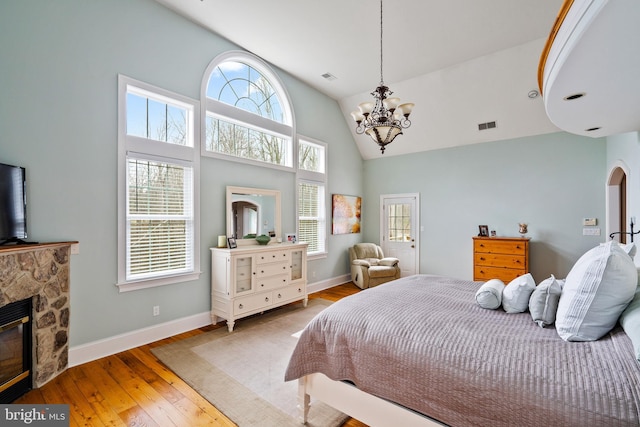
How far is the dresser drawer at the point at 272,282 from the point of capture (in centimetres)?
397

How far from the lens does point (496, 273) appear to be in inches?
197

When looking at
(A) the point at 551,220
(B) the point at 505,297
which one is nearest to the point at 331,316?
(B) the point at 505,297

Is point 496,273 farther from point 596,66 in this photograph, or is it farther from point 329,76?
point 329,76

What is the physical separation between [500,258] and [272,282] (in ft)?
12.4

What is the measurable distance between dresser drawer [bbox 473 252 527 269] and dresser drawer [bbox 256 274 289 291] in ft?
10.9

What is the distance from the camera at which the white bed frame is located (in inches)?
62.1

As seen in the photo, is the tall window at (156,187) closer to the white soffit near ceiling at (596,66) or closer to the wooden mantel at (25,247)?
the wooden mantel at (25,247)

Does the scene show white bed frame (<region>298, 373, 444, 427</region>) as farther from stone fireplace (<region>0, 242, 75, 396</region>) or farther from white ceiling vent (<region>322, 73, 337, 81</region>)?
white ceiling vent (<region>322, 73, 337, 81</region>)

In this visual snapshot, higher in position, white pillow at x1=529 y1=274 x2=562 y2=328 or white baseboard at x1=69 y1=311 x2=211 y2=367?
white pillow at x1=529 y1=274 x2=562 y2=328

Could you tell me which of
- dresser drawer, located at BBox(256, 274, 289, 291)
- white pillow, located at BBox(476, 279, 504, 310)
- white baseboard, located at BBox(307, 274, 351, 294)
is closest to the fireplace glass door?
dresser drawer, located at BBox(256, 274, 289, 291)

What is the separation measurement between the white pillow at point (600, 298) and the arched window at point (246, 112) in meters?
3.80

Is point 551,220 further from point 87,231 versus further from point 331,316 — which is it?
point 87,231

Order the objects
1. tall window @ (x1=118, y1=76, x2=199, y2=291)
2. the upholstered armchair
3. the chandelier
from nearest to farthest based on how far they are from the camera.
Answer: the chandelier → tall window @ (x1=118, y1=76, x2=199, y2=291) → the upholstered armchair

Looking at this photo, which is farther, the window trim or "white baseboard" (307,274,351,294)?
"white baseboard" (307,274,351,294)
